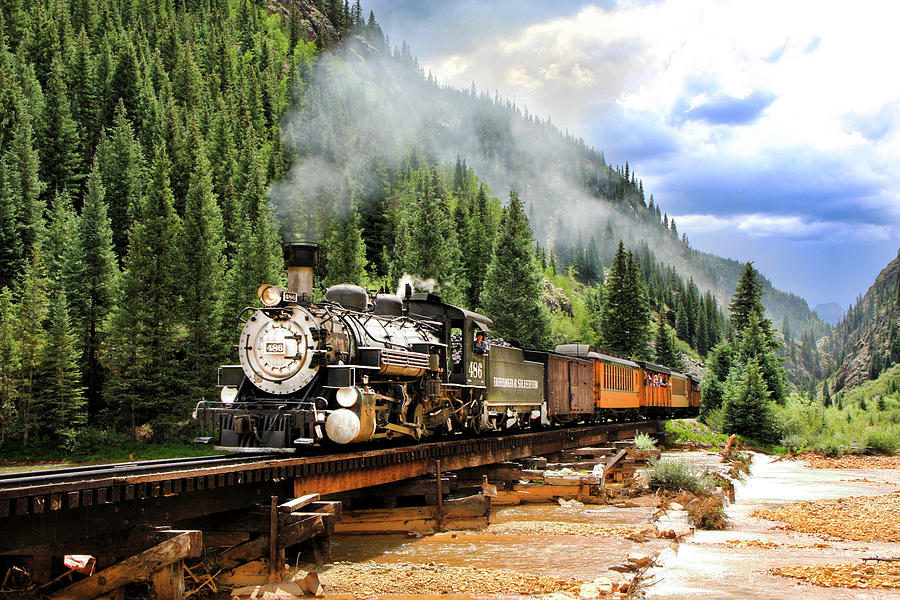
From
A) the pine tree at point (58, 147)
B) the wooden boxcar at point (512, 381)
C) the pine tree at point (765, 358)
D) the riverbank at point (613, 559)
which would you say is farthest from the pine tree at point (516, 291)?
the pine tree at point (58, 147)

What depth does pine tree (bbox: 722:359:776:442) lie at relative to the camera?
42906mm

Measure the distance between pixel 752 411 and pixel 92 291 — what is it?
39215 mm

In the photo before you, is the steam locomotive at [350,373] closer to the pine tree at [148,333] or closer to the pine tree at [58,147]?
the pine tree at [148,333]

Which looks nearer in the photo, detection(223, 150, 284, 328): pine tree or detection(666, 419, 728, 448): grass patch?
detection(223, 150, 284, 328): pine tree

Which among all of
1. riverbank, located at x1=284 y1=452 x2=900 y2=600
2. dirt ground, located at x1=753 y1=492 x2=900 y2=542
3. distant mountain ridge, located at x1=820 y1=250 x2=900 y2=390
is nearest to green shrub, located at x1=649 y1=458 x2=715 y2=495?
riverbank, located at x1=284 y1=452 x2=900 y2=600

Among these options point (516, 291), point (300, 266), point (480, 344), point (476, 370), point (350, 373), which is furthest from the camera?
point (516, 291)

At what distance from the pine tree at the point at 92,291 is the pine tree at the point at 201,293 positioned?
5.38m

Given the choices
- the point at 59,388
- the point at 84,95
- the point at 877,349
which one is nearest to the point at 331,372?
the point at 59,388

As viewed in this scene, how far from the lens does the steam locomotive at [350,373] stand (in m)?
12.5

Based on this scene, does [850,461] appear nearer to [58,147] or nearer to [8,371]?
[8,371]

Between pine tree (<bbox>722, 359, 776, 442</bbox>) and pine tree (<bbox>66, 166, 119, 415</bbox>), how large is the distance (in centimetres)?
3690

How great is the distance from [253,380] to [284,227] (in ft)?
131

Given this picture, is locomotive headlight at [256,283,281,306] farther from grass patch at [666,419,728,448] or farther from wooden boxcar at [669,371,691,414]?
wooden boxcar at [669,371,691,414]

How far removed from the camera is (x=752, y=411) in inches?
1697
